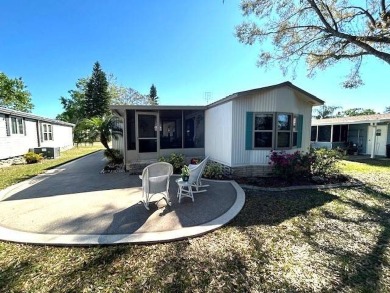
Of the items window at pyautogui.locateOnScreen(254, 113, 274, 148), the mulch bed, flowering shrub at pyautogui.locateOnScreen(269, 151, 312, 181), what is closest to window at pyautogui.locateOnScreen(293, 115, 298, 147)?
window at pyautogui.locateOnScreen(254, 113, 274, 148)

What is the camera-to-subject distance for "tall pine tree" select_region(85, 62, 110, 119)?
34562 millimetres

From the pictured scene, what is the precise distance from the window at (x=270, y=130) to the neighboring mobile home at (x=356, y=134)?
10.3m

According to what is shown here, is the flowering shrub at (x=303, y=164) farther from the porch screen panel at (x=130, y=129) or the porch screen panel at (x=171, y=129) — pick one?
the porch screen panel at (x=130, y=129)

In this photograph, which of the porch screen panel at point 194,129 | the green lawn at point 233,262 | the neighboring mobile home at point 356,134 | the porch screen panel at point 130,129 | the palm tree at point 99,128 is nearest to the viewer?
the green lawn at point 233,262

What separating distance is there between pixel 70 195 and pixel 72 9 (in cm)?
1061

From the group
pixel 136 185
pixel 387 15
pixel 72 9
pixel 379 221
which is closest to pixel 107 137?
pixel 136 185

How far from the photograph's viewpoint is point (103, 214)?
440 cm

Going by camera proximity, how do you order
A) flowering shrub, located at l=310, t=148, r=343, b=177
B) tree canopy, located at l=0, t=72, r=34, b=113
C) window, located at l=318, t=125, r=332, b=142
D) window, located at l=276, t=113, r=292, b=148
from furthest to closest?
tree canopy, located at l=0, t=72, r=34, b=113 < window, located at l=318, t=125, r=332, b=142 < window, located at l=276, t=113, r=292, b=148 < flowering shrub, located at l=310, t=148, r=343, b=177

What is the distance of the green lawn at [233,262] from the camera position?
2.44 meters

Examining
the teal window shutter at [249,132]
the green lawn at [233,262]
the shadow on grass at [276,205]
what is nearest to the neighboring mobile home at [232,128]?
the teal window shutter at [249,132]

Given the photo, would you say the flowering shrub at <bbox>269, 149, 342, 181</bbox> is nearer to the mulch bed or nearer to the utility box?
the mulch bed

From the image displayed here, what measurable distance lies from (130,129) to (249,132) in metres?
5.39

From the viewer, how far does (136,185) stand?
6879 mm

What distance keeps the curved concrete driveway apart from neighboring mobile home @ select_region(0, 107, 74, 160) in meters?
6.93
